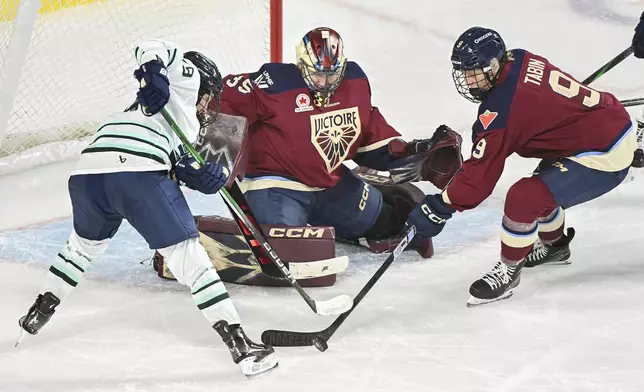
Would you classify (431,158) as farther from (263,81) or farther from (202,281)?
(202,281)

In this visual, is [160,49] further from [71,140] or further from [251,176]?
[71,140]

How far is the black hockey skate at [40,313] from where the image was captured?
2.71 m

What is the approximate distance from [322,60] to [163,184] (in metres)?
0.85

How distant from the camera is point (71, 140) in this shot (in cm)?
433

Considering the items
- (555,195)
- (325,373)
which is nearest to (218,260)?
(325,373)

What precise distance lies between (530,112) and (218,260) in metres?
1.10

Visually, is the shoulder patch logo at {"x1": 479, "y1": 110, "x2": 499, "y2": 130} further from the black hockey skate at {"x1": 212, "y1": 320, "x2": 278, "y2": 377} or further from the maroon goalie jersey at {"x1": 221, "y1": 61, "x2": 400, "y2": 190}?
the black hockey skate at {"x1": 212, "y1": 320, "x2": 278, "y2": 377}

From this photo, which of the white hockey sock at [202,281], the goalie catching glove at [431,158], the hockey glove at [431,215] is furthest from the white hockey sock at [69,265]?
the goalie catching glove at [431,158]

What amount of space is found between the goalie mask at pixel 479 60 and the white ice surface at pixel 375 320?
68cm

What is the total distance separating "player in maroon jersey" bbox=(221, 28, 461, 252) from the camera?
3291 mm

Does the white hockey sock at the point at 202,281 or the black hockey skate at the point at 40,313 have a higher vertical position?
the white hockey sock at the point at 202,281

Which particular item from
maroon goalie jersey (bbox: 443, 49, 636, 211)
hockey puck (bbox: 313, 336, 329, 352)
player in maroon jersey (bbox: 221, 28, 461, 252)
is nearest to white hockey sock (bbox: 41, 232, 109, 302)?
hockey puck (bbox: 313, 336, 329, 352)

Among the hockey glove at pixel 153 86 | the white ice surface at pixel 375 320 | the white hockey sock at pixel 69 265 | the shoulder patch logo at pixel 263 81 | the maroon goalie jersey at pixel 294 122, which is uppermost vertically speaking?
the hockey glove at pixel 153 86

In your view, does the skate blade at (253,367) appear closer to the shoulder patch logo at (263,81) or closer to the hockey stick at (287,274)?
the hockey stick at (287,274)
